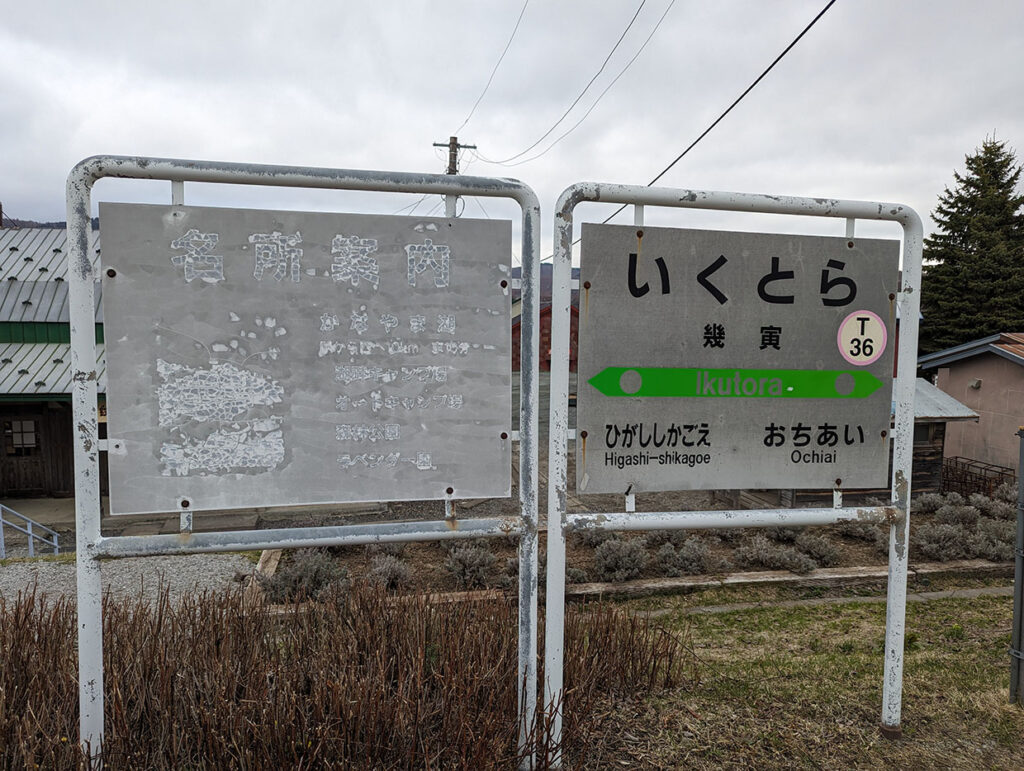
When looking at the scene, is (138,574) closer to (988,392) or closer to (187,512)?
(187,512)

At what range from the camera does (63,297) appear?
50.2 ft

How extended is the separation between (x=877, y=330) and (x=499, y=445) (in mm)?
1820

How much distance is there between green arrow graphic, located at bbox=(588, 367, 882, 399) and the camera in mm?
2861

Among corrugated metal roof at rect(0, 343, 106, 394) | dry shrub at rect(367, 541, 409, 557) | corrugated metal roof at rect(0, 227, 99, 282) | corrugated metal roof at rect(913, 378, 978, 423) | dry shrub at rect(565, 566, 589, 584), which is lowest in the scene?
dry shrub at rect(367, 541, 409, 557)

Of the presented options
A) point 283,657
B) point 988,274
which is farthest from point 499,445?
point 988,274

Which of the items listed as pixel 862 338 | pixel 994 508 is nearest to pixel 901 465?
pixel 862 338

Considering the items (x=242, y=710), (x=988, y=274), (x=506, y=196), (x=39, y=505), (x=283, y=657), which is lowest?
(x=39, y=505)

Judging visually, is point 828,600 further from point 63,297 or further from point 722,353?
point 63,297

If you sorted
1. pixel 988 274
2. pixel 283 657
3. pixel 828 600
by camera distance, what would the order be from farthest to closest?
pixel 988 274
pixel 828 600
pixel 283 657

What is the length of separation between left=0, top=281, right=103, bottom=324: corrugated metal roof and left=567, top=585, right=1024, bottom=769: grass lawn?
1509 cm

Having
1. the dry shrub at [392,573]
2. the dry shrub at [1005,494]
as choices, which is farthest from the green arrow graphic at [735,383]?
the dry shrub at [1005,494]

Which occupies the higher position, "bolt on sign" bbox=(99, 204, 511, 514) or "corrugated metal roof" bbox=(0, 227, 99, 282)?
"corrugated metal roof" bbox=(0, 227, 99, 282)

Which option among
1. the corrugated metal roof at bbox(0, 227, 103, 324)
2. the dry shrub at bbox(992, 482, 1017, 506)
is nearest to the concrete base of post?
the dry shrub at bbox(992, 482, 1017, 506)

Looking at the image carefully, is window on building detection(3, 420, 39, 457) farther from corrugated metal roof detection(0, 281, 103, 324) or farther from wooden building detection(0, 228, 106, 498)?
corrugated metal roof detection(0, 281, 103, 324)
